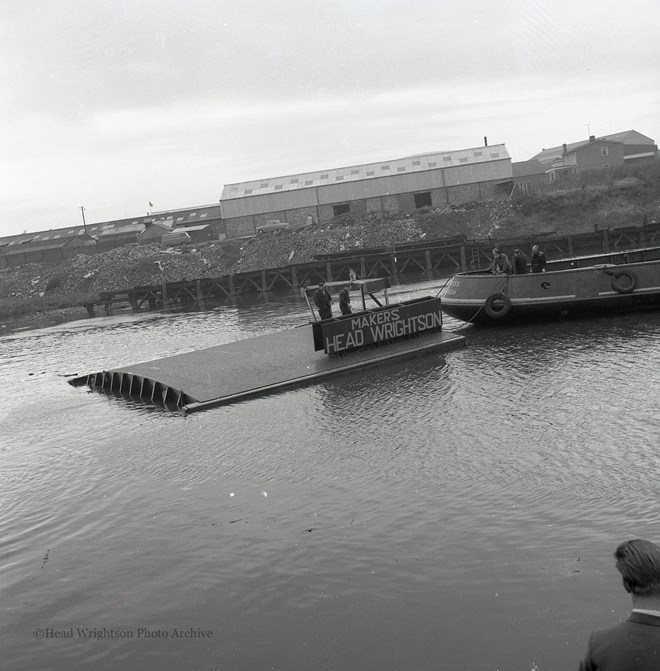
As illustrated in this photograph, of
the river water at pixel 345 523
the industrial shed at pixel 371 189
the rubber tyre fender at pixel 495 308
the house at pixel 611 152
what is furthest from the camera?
the house at pixel 611 152

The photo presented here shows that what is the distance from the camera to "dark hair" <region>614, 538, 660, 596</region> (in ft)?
11.5

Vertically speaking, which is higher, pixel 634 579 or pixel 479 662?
pixel 634 579

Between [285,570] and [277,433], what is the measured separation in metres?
5.92

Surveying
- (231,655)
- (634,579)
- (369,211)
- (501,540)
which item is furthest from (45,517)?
(369,211)

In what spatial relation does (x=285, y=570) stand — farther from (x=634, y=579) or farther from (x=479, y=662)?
(x=634, y=579)

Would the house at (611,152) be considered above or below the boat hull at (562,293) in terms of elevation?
above

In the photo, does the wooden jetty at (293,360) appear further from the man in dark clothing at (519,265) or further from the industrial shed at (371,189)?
the industrial shed at (371,189)

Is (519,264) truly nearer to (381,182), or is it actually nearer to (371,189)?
(381,182)

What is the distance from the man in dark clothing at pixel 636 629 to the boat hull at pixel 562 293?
19653 mm

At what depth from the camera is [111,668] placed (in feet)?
22.5

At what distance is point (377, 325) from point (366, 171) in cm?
5857

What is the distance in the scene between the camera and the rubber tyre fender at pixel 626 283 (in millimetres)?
21734

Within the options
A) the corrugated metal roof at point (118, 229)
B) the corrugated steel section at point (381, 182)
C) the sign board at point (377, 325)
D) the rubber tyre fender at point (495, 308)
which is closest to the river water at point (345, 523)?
the sign board at point (377, 325)

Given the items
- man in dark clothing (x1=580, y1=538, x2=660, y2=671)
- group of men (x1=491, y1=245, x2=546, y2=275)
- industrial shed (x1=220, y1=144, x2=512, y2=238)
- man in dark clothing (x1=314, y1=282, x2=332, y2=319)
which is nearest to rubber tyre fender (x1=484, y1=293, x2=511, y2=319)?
group of men (x1=491, y1=245, x2=546, y2=275)
